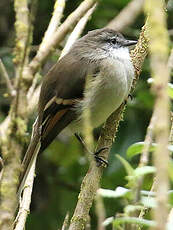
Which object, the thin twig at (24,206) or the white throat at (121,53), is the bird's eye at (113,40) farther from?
the thin twig at (24,206)

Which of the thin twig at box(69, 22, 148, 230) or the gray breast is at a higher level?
the gray breast

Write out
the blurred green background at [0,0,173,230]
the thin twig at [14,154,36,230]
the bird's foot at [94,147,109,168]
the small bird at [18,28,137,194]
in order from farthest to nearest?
the blurred green background at [0,0,173,230] → the small bird at [18,28,137,194] → the bird's foot at [94,147,109,168] → the thin twig at [14,154,36,230]

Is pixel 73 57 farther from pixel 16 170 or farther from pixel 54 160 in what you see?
pixel 16 170

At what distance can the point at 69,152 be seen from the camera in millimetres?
4750

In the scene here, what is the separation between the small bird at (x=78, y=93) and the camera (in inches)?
132

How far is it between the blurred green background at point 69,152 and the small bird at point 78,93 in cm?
68

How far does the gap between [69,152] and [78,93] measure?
1.42m

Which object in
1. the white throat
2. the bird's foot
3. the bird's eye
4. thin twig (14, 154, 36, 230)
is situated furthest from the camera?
the bird's eye

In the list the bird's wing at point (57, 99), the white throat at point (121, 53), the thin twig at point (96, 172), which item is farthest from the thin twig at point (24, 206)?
the white throat at point (121, 53)

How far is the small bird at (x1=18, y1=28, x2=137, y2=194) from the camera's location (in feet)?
11.0

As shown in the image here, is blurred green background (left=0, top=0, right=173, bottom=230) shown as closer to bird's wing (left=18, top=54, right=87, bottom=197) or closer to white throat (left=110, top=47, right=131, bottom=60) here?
white throat (left=110, top=47, right=131, bottom=60)

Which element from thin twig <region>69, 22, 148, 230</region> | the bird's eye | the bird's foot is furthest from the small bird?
the bird's foot

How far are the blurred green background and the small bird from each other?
68 centimetres

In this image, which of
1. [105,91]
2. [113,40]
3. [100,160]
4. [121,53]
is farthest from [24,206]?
[113,40]
